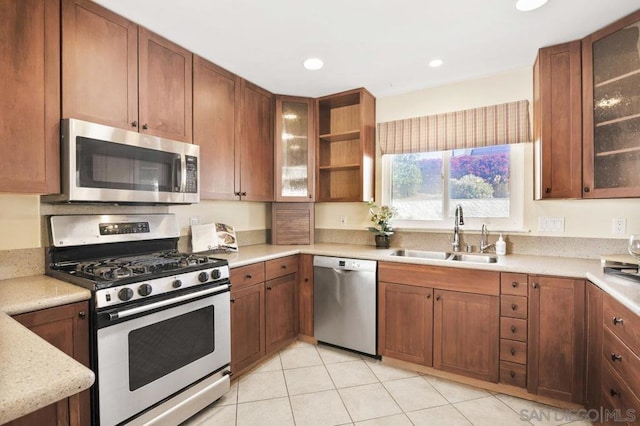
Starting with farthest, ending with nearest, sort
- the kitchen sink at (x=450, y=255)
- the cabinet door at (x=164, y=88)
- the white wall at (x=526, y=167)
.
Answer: the kitchen sink at (x=450, y=255) < the white wall at (x=526, y=167) < the cabinet door at (x=164, y=88)

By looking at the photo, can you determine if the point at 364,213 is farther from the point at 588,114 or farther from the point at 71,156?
the point at 71,156

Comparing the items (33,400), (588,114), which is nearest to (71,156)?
(33,400)

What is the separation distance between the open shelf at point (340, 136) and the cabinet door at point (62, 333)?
7.81 feet

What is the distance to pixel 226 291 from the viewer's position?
2078mm

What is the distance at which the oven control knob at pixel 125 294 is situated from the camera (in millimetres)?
1495

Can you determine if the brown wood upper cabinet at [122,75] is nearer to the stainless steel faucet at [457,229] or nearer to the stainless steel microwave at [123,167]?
the stainless steel microwave at [123,167]

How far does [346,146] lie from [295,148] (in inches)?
21.5

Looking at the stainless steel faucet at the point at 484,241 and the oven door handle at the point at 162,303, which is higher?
the stainless steel faucet at the point at 484,241

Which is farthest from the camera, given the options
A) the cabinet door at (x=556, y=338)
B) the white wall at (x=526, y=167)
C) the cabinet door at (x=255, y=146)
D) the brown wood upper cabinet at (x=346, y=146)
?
the brown wood upper cabinet at (x=346, y=146)

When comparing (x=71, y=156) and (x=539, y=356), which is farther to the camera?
(x=539, y=356)

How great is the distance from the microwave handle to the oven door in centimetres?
72

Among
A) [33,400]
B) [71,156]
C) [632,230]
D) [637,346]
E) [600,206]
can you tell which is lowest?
[637,346]

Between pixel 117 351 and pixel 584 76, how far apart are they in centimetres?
317

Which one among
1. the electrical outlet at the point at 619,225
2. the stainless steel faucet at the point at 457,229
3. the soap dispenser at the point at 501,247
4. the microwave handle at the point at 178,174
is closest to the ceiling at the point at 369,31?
the microwave handle at the point at 178,174
